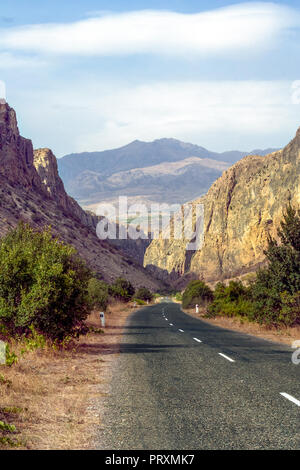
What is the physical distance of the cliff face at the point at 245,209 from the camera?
100 m

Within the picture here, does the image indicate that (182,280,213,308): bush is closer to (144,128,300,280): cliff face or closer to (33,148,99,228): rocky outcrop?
(144,128,300,280): cliff face

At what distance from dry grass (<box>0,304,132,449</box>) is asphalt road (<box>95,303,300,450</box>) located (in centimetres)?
38

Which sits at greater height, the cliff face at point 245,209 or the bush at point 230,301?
the cliff face at point 245,209

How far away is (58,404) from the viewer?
8.05 metres

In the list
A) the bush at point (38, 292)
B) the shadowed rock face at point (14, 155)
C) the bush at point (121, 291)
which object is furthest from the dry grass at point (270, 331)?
the shadowed rock face at point (14, 155)

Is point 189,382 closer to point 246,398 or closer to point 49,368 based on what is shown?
point 246,398

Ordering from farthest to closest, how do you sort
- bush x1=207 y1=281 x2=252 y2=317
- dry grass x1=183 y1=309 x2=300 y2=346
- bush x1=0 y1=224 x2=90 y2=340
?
1. bush x1=207 y1=281 x2=252 y2=317
2. dry grass x1=183 y1=309 x2=300 y2=346
3. bush x1=0 y1=224 x2=90 y2=340

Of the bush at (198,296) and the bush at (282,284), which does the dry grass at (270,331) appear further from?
the bush at (198,296)

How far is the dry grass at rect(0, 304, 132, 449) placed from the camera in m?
6.16

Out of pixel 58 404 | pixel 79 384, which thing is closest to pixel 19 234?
pixel 79 384

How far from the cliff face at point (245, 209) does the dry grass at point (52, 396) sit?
8132cm

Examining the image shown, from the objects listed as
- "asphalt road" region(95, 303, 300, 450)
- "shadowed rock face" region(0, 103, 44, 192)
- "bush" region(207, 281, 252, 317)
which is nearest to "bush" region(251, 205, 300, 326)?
"asphalt road" region(95, 303, 300, 450)

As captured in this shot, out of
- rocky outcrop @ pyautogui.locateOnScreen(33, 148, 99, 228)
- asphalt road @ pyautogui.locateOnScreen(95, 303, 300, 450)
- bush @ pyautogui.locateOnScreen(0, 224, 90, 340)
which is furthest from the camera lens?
rocky outcrop @ pyautogui.locateOnScreen(33, 148, 99, 228)

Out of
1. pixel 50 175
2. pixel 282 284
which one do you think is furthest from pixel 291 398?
pixel 50 175
